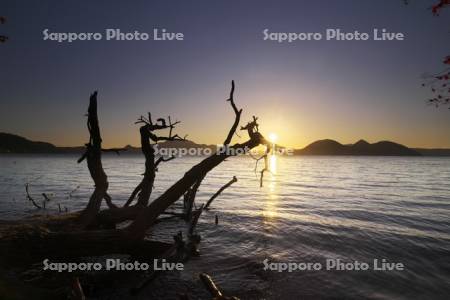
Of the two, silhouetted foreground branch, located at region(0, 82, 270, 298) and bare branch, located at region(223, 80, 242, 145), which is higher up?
bare branch, located at region(223, 80, 242, 145)

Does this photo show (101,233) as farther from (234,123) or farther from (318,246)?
(318,246)

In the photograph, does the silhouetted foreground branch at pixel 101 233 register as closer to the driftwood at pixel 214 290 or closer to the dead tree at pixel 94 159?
the dead tree at pixel 94 159

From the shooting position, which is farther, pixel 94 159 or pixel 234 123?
pixel 94 159

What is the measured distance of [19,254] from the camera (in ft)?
30.6

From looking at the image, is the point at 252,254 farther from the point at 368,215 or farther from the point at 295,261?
the point at 368,215

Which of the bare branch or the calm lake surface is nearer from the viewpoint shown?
the bare branch

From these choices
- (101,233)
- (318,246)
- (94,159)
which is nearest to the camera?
(101,233)

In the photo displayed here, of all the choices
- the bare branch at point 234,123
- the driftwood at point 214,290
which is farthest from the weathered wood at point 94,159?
the driftwood at point 214,290

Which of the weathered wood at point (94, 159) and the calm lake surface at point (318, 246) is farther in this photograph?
the weathered wood at point (94, 159)

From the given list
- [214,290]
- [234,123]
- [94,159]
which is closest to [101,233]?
[94,159]

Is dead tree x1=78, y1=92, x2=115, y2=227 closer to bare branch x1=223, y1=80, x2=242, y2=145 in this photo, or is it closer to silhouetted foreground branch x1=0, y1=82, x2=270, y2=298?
silhouetted foreground branch x1=0, y1=82, x2=270, y2=298

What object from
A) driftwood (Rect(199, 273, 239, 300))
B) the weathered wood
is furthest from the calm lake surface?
driftwood (Rect(199, 273, 239, 300))

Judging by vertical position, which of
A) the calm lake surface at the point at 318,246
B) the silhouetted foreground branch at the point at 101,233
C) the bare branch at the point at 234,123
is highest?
the bare branch at the point at 234,123

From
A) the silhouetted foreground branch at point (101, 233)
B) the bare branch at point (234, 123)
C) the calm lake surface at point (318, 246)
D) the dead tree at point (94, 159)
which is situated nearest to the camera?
the silhouetted foreground branch at point (101, 233)
